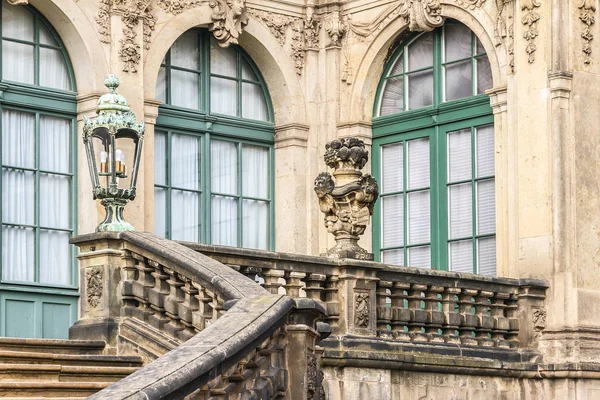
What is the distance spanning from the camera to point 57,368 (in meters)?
10.6

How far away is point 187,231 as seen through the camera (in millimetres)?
17125

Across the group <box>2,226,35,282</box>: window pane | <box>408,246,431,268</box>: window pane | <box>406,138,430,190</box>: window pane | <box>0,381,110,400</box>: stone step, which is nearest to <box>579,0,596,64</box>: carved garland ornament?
<box>406,138,430,190</box>: window pane

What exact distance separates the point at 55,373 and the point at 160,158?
657 centimetres

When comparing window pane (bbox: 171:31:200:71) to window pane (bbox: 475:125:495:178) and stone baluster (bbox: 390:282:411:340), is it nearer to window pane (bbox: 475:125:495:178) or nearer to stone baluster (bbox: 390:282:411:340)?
window pane (bbox: 475:125:495:178)

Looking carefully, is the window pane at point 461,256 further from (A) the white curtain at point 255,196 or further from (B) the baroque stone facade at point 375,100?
(A) the white curtain at point 255,196

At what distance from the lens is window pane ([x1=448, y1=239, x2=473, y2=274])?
651 inches

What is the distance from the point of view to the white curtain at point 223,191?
17.4m

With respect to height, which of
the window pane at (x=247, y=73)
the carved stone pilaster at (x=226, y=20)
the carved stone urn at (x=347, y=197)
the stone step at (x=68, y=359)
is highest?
the carved stone pilaster at (x=226, y=20)

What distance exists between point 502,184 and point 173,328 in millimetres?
5312

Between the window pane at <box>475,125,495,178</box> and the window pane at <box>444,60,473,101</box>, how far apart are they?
0.48m

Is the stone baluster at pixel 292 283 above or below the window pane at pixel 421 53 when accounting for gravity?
below

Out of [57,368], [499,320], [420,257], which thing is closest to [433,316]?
[499,320]

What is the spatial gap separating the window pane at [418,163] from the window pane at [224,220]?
6.59 ft

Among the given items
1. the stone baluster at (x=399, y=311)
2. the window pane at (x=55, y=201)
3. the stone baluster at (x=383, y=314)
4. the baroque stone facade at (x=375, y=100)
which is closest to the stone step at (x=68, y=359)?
the baroque stone facade at (x=375, y=100)
